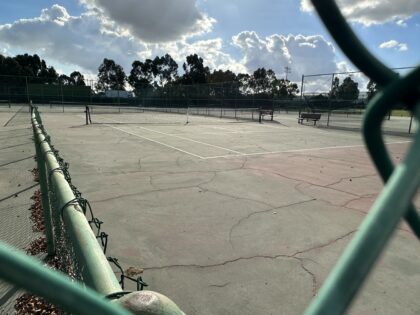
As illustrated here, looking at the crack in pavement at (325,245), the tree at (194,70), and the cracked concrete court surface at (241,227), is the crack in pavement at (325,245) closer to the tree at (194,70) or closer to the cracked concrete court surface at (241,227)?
the cracked concrete court surface at (241,227)

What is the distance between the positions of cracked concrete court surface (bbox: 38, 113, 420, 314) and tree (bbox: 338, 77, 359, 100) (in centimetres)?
1668

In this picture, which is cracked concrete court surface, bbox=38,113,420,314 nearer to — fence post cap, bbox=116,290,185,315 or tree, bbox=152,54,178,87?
fence post cap, bbox=116,290,185,315

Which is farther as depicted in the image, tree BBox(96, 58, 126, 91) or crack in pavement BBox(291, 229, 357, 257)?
tree BBox(96, 58, 126, 91)

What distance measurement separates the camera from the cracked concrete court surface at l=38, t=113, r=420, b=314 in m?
3.70

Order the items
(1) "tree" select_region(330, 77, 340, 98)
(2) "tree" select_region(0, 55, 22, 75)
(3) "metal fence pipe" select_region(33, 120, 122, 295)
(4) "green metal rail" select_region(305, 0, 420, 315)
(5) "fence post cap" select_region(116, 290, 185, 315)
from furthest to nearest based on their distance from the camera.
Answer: (2) "tree" select_region(0, 55, 22, 75), (1) "tree" select_region(330, 77, 340, 98), (3) "metal fence pipe" select_region(33, 120, 122, 295), (5) "fence post cap" select_region(116, 290, 185, 315), (4) "green metal rail" select_region(305, 0, 420, 315)

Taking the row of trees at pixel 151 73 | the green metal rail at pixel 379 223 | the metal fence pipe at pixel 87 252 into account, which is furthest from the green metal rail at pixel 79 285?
the row of trees at pixel 151 73

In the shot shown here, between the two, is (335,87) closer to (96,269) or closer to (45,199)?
(45,199)

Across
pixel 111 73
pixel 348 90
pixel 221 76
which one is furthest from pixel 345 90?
pixel 111 73

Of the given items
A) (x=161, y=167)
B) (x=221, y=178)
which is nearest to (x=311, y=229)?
(x=221, y=178)

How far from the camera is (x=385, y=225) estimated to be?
0.43 m

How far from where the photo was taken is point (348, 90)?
87.5 ft

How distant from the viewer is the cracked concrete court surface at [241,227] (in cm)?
370

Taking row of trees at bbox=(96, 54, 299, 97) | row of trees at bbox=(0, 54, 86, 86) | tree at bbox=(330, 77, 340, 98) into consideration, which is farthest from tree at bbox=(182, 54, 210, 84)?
tree at bbox=(330, 77, 340, 98)

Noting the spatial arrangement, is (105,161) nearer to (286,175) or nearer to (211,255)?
(286,175)
